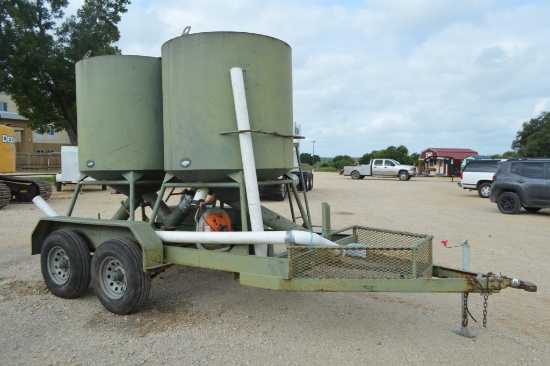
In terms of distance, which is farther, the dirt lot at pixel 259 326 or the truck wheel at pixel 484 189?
the truck wheel at pixel 484 189

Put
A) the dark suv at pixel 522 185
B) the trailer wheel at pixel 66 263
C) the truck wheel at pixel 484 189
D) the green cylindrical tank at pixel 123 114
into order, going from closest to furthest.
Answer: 1. the trailer wheel at pixel 66 263
2. the green cylindrical tank at pixel 123 114
3. the dark suv at pixel 522 185
4. the truck wheel at pixel 484 189

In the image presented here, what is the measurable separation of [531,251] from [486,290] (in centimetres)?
525

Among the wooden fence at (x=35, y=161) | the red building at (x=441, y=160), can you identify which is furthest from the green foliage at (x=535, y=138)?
the wooden fence at (x=35, y=161)

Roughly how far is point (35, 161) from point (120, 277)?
1678 inches

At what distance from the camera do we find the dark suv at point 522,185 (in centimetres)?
1288

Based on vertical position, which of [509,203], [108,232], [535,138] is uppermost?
[535,138]

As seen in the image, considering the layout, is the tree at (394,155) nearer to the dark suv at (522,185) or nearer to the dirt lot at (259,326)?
the dark suv at (522,185)

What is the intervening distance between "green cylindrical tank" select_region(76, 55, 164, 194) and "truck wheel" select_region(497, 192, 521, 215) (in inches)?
473

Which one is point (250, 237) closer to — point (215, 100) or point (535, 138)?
point (215, 100)

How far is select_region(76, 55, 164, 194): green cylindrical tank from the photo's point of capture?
5316mm

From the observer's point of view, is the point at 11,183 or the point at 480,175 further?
the point at 480,175

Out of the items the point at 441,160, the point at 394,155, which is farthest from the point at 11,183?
the point at 394,155

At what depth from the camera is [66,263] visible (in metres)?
5.28

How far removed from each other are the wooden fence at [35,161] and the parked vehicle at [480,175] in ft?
118
